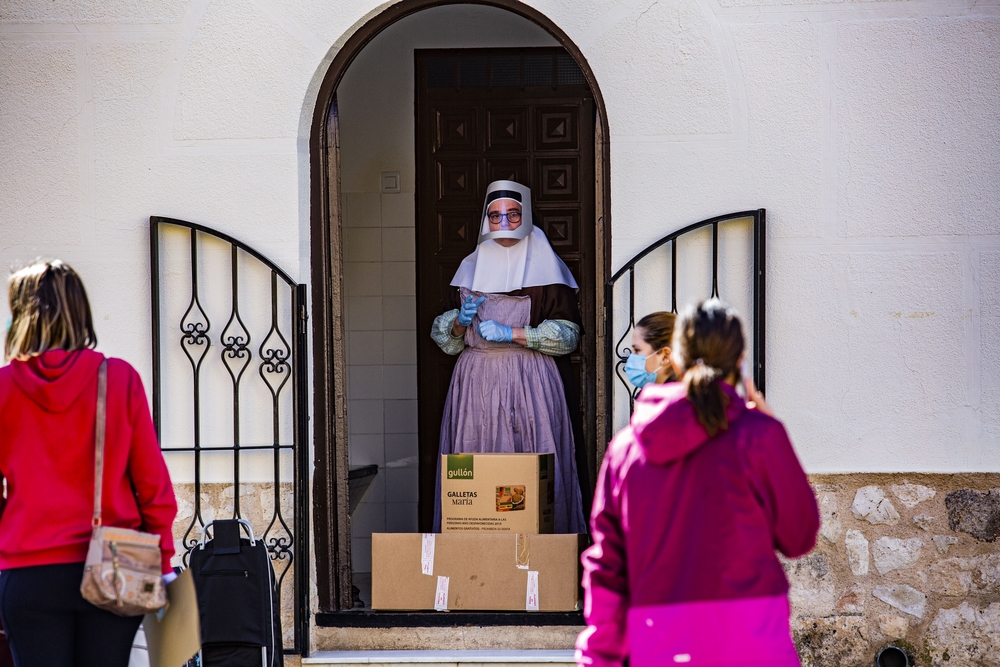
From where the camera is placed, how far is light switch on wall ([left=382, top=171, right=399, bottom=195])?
5836 millimetres

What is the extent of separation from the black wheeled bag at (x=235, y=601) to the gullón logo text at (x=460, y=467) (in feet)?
2.59

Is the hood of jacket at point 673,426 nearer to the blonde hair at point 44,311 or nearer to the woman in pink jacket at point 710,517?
the woman in pink jacket at point 710,517

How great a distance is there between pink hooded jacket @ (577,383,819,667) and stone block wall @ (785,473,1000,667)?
6.38 feet

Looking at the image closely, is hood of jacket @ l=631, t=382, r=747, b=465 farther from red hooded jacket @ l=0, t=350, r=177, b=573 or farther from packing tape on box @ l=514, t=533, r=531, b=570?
packing tape on box @ l=514, t=533, r=531, b=570

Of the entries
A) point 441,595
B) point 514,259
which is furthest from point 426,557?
point 514,259

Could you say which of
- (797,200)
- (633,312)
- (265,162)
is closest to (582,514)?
(633,312)

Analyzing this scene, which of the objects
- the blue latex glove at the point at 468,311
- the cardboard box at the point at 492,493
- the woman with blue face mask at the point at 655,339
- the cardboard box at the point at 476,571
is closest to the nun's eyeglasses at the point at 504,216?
the blue latex glove at the point at 468,311

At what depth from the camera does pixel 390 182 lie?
19.2 feet

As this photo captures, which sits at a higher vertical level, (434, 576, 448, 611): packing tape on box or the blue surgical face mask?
the blue surgical face mask

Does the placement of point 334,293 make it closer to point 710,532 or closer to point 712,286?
point 712,286

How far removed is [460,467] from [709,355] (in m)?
Answer: 2.04

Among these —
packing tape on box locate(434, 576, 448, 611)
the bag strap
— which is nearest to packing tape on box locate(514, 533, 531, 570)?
packing tape on box locate(434, 576, 448, 611)

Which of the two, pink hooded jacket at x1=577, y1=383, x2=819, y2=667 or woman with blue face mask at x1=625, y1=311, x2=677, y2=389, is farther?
woman with blue face mask at x1=625, y1=311, x2=677, y2=389

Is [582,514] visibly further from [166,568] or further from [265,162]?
[166,568]
